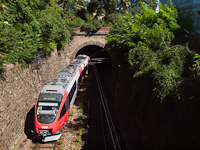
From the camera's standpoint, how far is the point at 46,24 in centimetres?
1480

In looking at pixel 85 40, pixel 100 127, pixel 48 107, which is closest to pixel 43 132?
pixel 48 107

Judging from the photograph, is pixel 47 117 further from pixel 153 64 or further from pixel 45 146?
pixel 153 64

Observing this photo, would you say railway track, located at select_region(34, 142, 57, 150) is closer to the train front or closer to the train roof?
the train front

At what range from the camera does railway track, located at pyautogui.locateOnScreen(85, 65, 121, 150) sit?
9.71m

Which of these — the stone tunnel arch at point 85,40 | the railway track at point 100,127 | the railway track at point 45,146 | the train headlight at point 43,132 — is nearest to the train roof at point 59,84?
the train headlight at point 43,132

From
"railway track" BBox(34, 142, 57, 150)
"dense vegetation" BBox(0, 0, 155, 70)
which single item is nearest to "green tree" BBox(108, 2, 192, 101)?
"railway track" BBox(34, 142, 57, 150)

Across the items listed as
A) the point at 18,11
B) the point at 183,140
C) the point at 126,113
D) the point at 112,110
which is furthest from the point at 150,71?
the point at 18,11

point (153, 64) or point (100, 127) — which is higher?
point (153, 64)

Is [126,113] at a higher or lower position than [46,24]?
lower

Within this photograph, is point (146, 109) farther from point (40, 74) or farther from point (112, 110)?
point (40, 74)

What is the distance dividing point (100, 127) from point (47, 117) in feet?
13.0

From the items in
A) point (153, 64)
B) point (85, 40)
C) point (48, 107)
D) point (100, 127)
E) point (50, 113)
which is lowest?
point (100, 127)

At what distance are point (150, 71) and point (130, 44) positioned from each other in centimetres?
297

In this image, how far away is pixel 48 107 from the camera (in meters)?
8.99
